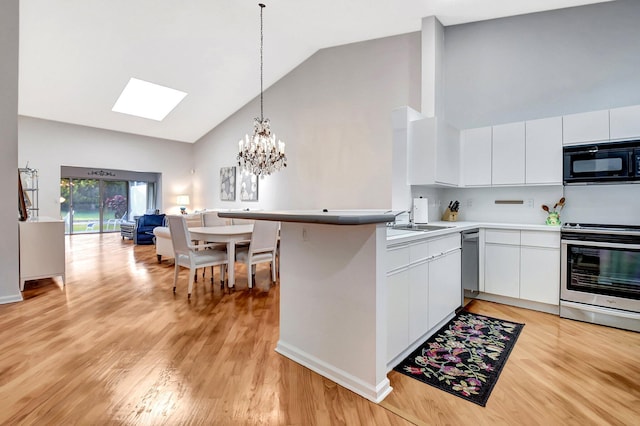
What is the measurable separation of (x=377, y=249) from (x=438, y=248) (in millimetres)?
1052

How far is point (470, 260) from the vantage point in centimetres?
329

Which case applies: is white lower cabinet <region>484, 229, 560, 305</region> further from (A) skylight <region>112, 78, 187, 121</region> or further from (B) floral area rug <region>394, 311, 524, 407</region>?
(A) skylight <region>112, 78, 187, 121</region>

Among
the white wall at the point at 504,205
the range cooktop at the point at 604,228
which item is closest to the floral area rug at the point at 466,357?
the range cooktop at the point at 604,228

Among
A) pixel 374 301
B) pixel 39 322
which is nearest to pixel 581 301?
pixel 374 301

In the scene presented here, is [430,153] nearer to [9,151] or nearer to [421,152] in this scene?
[421,152]

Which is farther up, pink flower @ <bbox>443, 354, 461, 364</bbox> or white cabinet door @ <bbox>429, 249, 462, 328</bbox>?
white cabinet door @ <bbox>429, 249, 462, 328</bbox>

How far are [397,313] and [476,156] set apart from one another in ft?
8.83

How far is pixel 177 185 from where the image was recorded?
9.73m

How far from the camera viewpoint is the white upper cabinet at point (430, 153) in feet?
11.1

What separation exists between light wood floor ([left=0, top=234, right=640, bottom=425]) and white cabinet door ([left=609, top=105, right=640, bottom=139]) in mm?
1822

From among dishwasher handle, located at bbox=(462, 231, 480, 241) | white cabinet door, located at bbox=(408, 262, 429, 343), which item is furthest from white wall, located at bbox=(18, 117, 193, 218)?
white cabinet door, located at bbox=(408, 262, 429, 343)

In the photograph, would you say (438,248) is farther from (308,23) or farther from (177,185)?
(177,185)

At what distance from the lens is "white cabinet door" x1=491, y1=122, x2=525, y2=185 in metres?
3.51

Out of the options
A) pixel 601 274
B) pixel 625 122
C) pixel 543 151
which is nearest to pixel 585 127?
pixel 625 122
